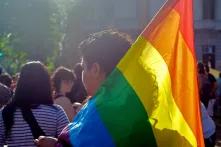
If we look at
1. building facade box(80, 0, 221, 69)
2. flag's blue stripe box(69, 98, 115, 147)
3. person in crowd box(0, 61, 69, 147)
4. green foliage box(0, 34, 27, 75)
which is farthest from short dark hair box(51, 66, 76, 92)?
building facade box(80, 0, 221, 69)

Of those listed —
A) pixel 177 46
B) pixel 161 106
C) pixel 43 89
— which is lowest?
pixel 43 89

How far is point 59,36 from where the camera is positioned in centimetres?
3544

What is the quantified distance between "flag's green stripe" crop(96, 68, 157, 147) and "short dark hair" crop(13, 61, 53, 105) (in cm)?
207

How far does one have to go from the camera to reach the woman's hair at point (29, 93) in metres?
4.78

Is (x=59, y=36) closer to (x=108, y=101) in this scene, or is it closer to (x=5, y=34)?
(x=5, y=34)

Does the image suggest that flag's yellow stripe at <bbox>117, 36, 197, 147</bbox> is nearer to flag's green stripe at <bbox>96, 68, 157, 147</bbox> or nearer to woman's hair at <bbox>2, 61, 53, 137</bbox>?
flag's green stripe at <bbox>96, 68, 157, 147</bbox>

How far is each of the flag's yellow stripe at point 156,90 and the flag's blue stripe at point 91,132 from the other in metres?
0.20

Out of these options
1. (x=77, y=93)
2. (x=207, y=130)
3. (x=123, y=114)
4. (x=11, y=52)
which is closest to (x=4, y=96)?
(x=77, y=93)

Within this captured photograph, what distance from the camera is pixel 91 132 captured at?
111 inches

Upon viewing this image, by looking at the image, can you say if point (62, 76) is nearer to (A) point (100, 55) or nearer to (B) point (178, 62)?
(A) point (100, 55)

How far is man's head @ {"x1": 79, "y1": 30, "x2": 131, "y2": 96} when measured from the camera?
3145 mm

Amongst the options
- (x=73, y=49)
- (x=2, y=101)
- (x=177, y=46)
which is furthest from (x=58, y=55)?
(x=177, y=46)

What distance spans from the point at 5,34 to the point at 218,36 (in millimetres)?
15289

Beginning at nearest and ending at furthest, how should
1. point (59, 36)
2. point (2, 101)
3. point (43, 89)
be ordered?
point (43, 89) → point (2, 101) → point (59, 36)
